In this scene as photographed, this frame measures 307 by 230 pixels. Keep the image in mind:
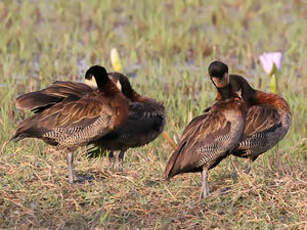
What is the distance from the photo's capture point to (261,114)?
680 centimetres

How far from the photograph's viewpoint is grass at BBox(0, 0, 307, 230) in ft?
18.0

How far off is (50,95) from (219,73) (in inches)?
58.6

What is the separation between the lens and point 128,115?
6828 millimetres

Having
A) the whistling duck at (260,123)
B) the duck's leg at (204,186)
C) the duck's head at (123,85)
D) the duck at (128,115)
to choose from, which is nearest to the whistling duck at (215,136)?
the duck's leg at (204,186)

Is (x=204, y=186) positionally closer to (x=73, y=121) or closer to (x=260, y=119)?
(x=73, y=121)

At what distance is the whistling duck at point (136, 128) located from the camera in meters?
6.74

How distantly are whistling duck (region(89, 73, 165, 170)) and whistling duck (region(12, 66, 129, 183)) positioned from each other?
264 mm

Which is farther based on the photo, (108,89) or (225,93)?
(108,89)

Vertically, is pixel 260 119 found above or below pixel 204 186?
above

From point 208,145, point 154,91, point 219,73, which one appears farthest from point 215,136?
point 154,91

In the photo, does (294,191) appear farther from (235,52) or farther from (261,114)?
(235,52)

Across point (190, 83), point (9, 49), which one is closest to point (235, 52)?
point (190, 83)

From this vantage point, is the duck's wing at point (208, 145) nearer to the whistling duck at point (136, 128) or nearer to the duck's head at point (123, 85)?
the whistling duck at point (136, 128)

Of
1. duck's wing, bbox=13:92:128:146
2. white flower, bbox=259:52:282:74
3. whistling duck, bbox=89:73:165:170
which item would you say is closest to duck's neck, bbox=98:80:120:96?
duck's wing, bbox=13:92:128:146
